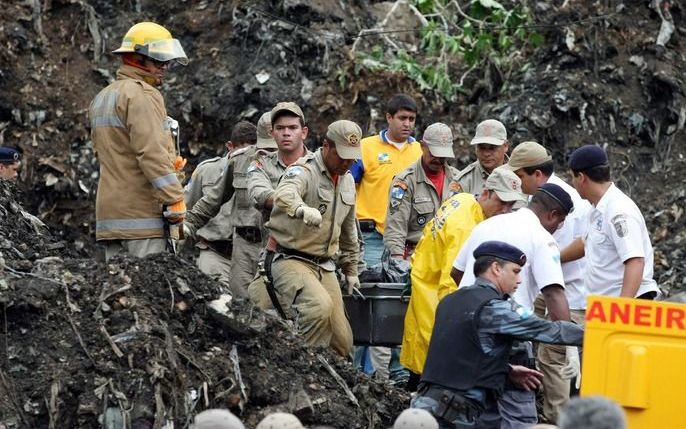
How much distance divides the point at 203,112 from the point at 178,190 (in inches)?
236

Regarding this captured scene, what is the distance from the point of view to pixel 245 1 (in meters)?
15.3

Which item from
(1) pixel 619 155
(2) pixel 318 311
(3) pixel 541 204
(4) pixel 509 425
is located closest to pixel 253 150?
(2) pixel 318 311

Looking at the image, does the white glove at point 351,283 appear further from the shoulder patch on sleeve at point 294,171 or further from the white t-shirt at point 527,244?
the white t-shirt at point 527,244

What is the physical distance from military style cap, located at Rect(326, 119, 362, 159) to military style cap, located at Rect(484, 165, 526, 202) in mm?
1013

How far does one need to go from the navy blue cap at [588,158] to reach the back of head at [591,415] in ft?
13.4

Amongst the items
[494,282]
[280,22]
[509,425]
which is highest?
[280,22]

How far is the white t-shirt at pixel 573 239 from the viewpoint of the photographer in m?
9.34

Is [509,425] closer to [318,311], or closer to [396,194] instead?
[318,311]

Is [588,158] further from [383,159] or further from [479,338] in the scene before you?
[383,159]

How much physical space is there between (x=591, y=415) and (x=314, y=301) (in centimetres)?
442

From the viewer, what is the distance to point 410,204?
35.1ft

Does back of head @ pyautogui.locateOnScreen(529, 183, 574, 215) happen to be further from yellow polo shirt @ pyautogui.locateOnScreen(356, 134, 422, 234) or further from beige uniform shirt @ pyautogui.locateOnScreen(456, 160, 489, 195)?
yellow polo shirt @ pyautogui.locateOnScreen(356, 134, 422, 234)

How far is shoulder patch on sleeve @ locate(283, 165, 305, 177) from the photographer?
31.0ft

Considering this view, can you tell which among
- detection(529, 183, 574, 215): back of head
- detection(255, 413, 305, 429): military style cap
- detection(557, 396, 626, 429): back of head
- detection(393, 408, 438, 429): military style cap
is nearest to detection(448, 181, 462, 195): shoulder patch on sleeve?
detection(529, 183, 574, 215): back of head
